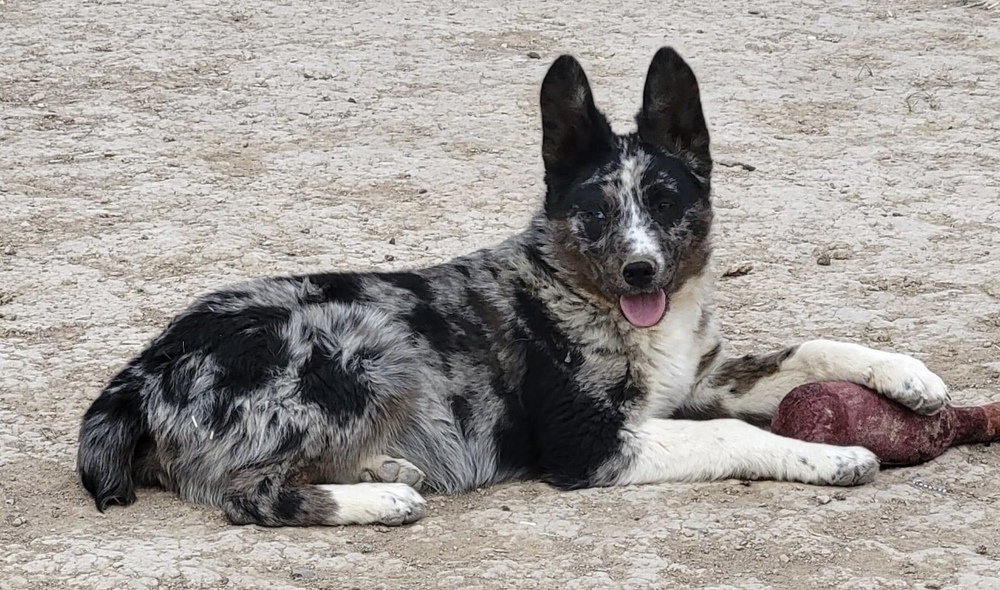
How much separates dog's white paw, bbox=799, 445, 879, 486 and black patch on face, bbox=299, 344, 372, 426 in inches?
70.1

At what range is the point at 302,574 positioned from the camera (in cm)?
486

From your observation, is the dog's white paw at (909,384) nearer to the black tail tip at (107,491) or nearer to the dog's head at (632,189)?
the dog's head at (632,189)

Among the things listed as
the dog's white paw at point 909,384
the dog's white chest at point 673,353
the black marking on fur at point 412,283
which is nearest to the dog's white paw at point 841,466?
the dog's white paw at point 909,384

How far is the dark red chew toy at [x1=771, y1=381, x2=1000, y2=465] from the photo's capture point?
18.6 ft

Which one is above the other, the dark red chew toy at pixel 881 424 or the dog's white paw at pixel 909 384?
the dog's white paw at pixel 909 384

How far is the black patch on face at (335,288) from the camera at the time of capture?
6.04m

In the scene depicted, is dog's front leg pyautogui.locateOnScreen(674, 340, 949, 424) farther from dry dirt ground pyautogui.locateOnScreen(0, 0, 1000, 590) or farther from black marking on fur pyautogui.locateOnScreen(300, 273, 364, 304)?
black marking on fur pyautogui.locateOnScreen(300, 273, 364, 304)

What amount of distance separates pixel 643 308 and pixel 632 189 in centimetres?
51

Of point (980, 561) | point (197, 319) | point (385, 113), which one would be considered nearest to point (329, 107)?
point (385, 113)

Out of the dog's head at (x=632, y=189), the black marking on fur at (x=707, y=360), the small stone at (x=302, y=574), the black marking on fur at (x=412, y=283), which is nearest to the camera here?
the small stone at (x=302, y=574)

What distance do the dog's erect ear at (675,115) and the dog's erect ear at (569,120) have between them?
0.21 meters

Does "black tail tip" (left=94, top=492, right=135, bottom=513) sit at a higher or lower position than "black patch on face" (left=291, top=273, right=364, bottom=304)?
lower

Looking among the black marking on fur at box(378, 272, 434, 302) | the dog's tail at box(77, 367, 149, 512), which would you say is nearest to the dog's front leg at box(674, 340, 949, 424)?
the black marking on fur at box(378, 272, 434, 302)

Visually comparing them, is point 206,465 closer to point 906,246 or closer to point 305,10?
point 906,246
